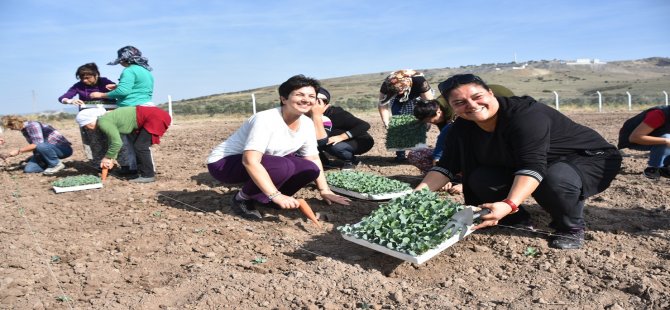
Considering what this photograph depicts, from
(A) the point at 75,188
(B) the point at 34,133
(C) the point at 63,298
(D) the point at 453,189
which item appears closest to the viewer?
(C) the point at 63,298

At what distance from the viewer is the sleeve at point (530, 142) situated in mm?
2920

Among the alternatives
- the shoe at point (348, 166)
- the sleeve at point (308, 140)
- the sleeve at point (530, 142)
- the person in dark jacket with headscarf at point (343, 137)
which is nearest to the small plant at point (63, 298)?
the sleeve at point (308, 140)

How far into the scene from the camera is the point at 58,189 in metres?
5.38

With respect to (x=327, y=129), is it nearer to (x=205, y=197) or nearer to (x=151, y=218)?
(x=205, y=197)

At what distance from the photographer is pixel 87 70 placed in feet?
19.8

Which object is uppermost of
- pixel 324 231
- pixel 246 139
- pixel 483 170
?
pixel 246 139

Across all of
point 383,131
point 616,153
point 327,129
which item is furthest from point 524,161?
point 383,131

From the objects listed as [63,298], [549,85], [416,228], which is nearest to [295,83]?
[416,228]

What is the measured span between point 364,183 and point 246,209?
1148mm

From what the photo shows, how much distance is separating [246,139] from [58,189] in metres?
2.72

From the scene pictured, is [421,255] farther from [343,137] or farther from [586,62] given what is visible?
[586,62]

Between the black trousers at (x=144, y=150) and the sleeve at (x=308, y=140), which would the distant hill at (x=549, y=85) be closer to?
the black trousers at (x=144, y=150)

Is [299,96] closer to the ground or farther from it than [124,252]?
farther from it

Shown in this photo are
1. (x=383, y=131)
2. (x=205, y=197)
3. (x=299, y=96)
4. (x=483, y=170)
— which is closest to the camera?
(x=483, y=170)
